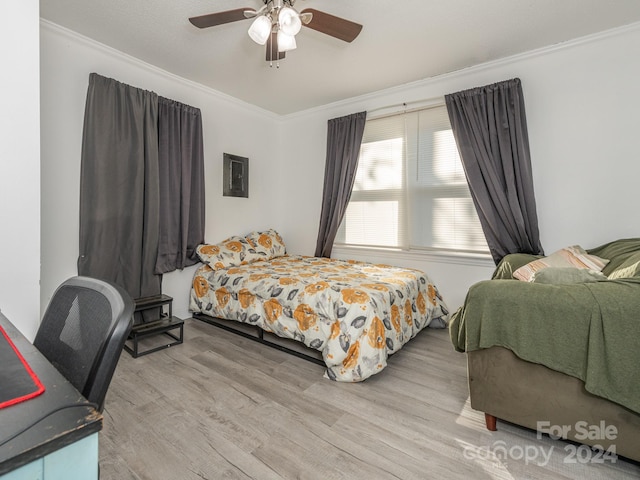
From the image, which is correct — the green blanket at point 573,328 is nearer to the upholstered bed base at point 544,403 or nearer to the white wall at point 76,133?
the upholstered bed base at point 544,403

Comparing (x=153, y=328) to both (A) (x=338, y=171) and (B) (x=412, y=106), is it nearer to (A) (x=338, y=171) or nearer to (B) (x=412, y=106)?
(A) (x=338, y=171)

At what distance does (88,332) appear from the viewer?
811mm

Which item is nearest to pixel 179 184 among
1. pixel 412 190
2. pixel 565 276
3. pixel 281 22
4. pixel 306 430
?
pixel 281 22

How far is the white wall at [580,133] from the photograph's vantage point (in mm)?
2396

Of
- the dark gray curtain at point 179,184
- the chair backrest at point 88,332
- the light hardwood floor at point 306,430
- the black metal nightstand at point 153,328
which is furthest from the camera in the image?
the dark gray curtain at point 179,184

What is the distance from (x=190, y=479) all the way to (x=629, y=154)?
3.51 meters

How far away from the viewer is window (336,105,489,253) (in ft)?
Result: 10.3

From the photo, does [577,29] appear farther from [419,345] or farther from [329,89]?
[419,345]

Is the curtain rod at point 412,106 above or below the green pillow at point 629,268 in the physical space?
above

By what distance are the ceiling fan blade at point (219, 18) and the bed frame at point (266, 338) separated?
2278mm

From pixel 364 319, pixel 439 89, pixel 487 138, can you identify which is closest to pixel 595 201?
pixel 487 138

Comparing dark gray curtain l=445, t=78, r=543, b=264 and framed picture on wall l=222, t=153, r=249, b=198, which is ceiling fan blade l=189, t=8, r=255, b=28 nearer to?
framed picture on wall l=222, t=153, r=249, b=198

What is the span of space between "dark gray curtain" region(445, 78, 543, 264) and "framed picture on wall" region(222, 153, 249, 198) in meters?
2.45

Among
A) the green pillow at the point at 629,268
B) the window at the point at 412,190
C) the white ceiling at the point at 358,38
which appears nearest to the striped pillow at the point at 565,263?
the green pillow at the point at 629,268
